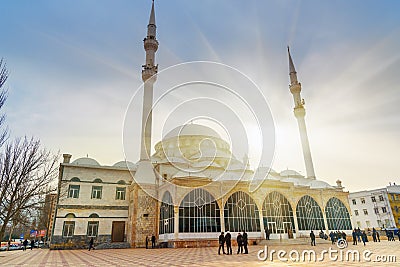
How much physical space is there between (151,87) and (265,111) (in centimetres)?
2140

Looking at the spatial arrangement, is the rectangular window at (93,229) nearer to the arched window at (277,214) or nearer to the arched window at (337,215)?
the arched window at (277,214)

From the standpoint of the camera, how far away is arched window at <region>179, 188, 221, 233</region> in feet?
66.1

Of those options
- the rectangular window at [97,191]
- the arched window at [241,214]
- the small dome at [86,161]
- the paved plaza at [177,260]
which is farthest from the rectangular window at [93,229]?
the arched window at [241,214]

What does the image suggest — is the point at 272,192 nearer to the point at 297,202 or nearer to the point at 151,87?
the point at 297,202

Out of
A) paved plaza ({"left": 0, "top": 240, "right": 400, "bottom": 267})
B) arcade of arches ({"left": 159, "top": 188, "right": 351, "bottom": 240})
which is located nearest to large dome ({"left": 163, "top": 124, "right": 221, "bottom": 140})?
arcade of arches ({"left": 159, "top": 188, "right": 351, "bottom": 240})

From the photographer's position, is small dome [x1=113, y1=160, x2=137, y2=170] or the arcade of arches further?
small dome [x1=113, y1=160, x2=137, y2=170]

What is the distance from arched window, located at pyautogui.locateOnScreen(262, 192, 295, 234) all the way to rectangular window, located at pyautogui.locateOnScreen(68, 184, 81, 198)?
17.5m

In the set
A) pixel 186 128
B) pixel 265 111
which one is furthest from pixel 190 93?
pixel 186 128

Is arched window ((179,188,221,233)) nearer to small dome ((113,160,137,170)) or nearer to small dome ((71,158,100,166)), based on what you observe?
small dome ((113,160,137,170))

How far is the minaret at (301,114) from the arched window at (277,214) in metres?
9.55

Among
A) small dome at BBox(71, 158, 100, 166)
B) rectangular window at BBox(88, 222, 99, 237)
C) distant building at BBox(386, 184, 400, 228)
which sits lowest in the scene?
rectangular window at BBox(88, 222, 99, 237)

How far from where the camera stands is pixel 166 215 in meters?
21.6

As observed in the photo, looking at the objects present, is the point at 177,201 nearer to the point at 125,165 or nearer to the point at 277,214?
the point at 277,214

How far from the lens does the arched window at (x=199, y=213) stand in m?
20.1
